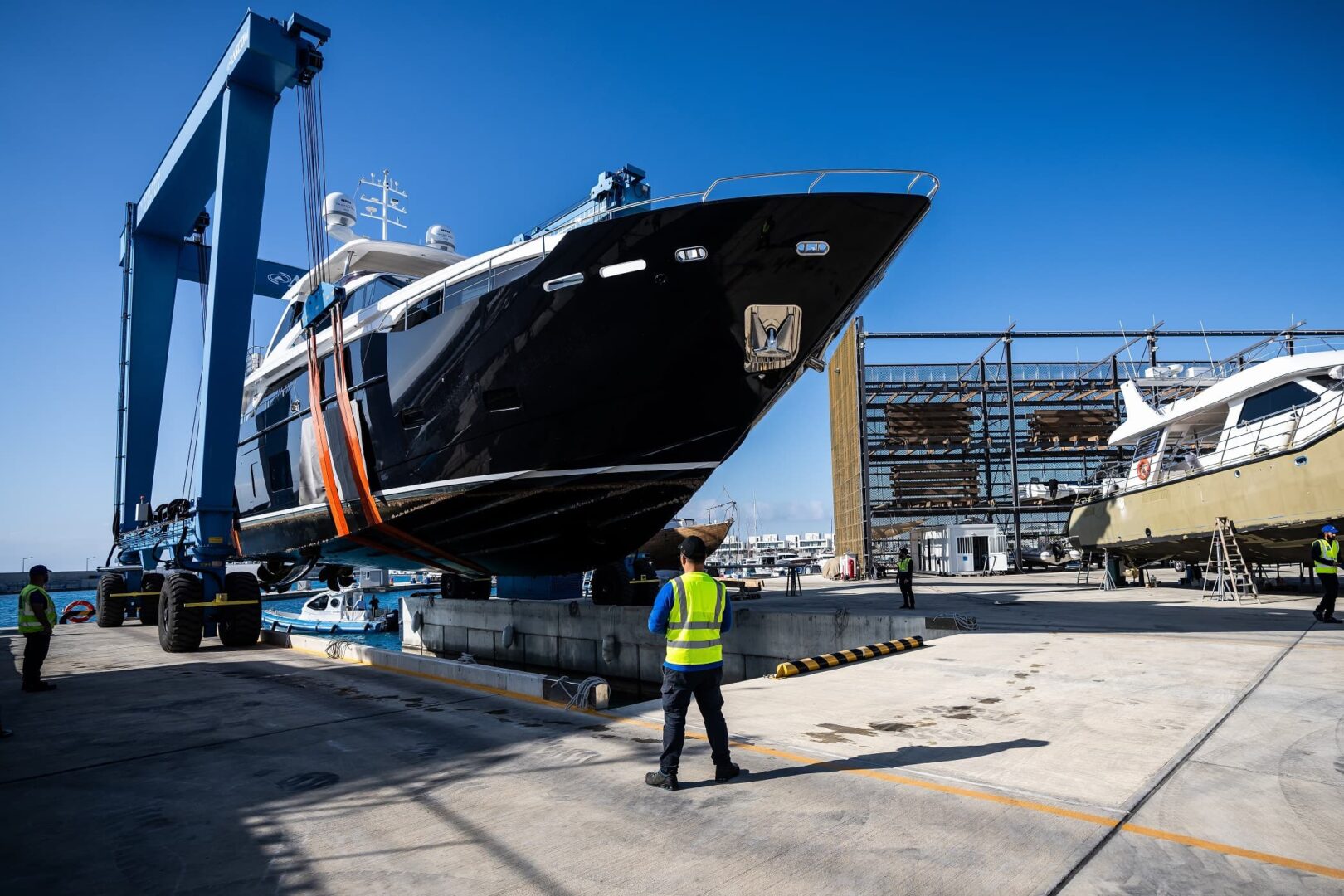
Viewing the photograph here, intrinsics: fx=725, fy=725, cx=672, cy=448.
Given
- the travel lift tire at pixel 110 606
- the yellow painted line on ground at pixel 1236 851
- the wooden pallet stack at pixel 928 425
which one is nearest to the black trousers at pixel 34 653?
the yellow painted line on ground at pixel 1236 851

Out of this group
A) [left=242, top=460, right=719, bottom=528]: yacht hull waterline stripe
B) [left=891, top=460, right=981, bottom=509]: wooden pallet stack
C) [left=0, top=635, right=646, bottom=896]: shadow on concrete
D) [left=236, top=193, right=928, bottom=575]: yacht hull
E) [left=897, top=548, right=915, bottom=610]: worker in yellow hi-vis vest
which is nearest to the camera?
[left=0, top=635, right=646, bottom=896]: shadow on concrete

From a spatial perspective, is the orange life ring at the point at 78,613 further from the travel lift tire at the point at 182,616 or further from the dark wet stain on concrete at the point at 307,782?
the dark wet stain on concrete at the point at 307,782

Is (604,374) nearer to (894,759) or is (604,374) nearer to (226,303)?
(894,759)

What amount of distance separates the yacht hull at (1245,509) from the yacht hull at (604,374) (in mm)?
8114

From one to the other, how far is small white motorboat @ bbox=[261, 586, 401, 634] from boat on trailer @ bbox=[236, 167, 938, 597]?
1703 centimetres

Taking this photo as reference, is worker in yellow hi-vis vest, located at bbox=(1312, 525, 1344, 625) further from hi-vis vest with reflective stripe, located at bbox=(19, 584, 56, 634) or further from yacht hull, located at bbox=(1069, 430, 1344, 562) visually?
hi-vis vest with reflective stripe, located at bbox=(19, 584, 56, 634)

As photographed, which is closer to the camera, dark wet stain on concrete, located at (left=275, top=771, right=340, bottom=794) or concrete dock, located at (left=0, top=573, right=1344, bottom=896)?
concrete dock, located at (left=0, top=573, right=1344, bottom=896)

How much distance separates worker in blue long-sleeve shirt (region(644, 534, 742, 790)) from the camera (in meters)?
3.50

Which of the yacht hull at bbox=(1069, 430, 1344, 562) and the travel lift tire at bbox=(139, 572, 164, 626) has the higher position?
→ the yacht hull at bbox=(1069, 430, 1344, 562)

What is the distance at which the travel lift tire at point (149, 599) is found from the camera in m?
16.0

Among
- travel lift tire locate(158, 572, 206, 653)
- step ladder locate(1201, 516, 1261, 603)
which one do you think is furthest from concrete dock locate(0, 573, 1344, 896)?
step ladder locate(1201, 516, 1261, 603)

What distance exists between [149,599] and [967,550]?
80.7ft

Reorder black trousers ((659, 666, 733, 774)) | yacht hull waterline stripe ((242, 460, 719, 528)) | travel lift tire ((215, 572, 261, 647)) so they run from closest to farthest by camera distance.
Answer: black trousers ((659, 666, 733, 774)), yacht hull waterline stripe ((242, 460, 719, 528)), travel lift tire ((215, 572, 261, 647))

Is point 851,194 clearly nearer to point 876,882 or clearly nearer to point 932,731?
point 932,731
